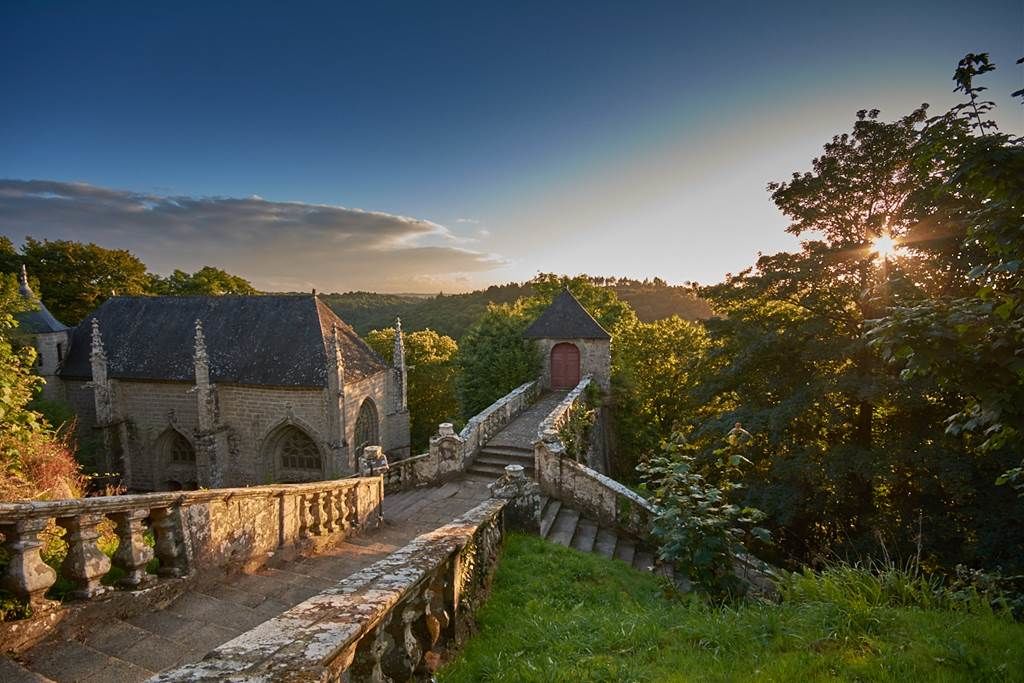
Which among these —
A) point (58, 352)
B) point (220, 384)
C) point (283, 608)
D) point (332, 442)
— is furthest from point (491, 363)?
point (58, 352)

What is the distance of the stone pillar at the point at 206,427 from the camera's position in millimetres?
19750

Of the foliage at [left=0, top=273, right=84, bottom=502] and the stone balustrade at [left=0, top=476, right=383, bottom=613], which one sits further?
the foliage at [left=0, top=273, right=84, bottom=502]

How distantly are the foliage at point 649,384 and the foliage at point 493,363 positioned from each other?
181 inches

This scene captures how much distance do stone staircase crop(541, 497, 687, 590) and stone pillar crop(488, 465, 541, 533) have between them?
0.75 m

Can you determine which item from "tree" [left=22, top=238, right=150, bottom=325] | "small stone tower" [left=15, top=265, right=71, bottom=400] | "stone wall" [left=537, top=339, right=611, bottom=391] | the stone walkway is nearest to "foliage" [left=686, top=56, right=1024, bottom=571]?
"stone wall" [left=537, top=339, right=611, bottom=391]

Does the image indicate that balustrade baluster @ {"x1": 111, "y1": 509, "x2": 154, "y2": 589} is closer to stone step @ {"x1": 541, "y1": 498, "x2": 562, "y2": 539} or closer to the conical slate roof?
stone step @ {"x1": 541, "y1": 498, "x2": 562, "y2": 539}

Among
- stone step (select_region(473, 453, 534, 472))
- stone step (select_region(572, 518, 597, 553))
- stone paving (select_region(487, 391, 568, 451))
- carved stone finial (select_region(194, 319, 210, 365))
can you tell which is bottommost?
stone step (select_region(572, 518, 597, 553))

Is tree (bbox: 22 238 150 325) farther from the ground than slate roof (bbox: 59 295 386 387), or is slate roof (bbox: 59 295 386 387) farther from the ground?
tree (bbox: 22 238 150 325)

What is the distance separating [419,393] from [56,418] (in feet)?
58.8

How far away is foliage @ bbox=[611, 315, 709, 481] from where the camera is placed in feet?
80.0

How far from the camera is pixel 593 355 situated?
22.7 meters

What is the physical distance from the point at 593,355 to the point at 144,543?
19.6 metres

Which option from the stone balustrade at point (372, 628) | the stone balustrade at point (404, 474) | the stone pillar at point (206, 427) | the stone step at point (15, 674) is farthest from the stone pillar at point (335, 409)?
the stone step at point (15, 674)

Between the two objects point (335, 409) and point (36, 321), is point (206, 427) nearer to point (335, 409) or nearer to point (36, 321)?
point (335, 409)
